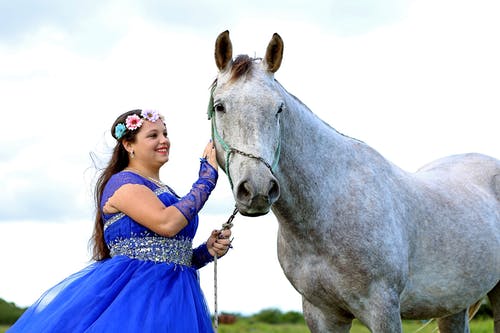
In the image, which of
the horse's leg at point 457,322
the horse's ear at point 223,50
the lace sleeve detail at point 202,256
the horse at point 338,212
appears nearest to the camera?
the horse at point 338,212

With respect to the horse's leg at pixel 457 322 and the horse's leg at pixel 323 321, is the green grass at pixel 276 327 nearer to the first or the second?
the horse's leg at pixel 457 322

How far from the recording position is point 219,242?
13.7 ft

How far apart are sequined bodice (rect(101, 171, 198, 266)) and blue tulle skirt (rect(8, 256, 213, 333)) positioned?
0.05m

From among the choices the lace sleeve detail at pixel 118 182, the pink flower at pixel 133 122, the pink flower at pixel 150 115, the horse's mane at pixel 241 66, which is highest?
the horse's mane at pixel 241 66

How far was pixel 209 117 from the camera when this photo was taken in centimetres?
399

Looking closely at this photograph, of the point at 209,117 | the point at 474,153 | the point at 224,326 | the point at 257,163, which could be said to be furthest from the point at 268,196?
the point at 224,326

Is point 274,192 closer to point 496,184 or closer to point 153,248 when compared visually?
point 153,248

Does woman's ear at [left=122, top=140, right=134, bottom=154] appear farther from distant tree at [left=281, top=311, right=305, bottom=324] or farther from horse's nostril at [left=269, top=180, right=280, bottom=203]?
distant tree at [left=281, top=311, right=305, bottom=324]

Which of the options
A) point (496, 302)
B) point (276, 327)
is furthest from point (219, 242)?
point (276, 327)

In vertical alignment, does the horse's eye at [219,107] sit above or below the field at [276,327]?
above

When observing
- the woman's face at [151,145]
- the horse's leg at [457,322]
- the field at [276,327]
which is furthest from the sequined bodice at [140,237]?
the field at [276,327]

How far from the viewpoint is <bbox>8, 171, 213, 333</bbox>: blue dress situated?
3.86 m

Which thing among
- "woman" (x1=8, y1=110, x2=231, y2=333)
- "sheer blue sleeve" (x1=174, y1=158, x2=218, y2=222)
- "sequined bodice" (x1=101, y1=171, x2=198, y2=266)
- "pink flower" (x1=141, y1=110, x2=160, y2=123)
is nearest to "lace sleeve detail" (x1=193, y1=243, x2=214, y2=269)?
"woman" (x1=8, y1=110, x2=231, y2=333)

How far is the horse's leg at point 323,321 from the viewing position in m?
4.65
